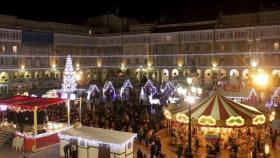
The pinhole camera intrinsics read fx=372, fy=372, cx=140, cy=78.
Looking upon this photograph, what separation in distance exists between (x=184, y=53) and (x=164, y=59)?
397 centimetres

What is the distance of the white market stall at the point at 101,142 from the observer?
58.5ft

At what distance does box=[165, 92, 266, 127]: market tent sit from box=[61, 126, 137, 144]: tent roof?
416 cm

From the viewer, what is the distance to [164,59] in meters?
62.3

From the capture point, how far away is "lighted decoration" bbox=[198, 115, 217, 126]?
66.3 feet

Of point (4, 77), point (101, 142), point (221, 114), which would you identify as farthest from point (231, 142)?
point (4, 77)

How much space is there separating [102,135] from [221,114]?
6.69m

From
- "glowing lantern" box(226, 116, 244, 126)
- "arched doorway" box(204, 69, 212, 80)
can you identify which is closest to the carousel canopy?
"glowing lantern" box(226, 116, 244, 126)

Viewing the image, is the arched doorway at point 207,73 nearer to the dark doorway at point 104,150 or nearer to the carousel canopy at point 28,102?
the carousel canopy at point 28,102

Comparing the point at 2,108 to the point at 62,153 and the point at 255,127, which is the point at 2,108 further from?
the point at 255,127

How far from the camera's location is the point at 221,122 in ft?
66.0

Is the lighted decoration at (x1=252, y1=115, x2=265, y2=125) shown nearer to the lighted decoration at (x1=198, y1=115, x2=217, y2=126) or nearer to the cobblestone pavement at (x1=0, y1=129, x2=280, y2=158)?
the cobblestone pavement at (x1=0, y1=129, x2=280, y2=158)

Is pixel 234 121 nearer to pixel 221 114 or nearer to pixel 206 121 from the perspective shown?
pixel 221 114

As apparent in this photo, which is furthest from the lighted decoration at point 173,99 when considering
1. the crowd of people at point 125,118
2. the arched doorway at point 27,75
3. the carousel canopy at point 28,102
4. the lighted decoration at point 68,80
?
the arched doorway at point 27,75

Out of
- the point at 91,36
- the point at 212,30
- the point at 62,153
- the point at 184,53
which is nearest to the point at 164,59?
the point at 184,53
